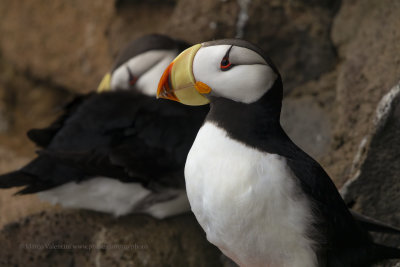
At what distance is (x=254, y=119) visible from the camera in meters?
1.92

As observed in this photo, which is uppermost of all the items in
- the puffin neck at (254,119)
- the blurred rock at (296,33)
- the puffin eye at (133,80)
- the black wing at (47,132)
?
the puffin neck at (254,119)

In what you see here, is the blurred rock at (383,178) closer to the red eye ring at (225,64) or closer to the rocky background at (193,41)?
the rocky background at (193,41)

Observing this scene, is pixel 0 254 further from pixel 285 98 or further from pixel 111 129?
pixel 285 98

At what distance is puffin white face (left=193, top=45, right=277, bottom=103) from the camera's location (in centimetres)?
189

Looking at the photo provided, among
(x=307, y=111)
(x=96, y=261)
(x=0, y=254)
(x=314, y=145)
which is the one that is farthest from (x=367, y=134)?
(x=0, y=254)

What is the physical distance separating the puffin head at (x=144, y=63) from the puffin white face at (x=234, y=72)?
1207 millimetres

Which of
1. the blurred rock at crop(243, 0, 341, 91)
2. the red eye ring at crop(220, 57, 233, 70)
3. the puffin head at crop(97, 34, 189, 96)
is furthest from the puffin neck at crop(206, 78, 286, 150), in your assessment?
the blurred rock at crop(243, 0, 341, 91)

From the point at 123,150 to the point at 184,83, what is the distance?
92cm

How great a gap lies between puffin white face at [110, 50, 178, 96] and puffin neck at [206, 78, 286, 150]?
121 cm

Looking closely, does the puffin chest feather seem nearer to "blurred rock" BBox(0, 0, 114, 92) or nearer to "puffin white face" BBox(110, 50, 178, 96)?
"puffin white face" BBox(110, 50, 178, 96)

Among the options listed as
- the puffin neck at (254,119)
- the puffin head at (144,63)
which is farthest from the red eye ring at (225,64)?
the puffin head at (144,63)

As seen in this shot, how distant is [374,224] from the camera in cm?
228

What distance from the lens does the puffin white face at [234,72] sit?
1890 millimetres

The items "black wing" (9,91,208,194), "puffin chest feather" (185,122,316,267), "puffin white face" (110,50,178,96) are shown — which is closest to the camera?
"puffin chest feather" (185,122,316,267)
